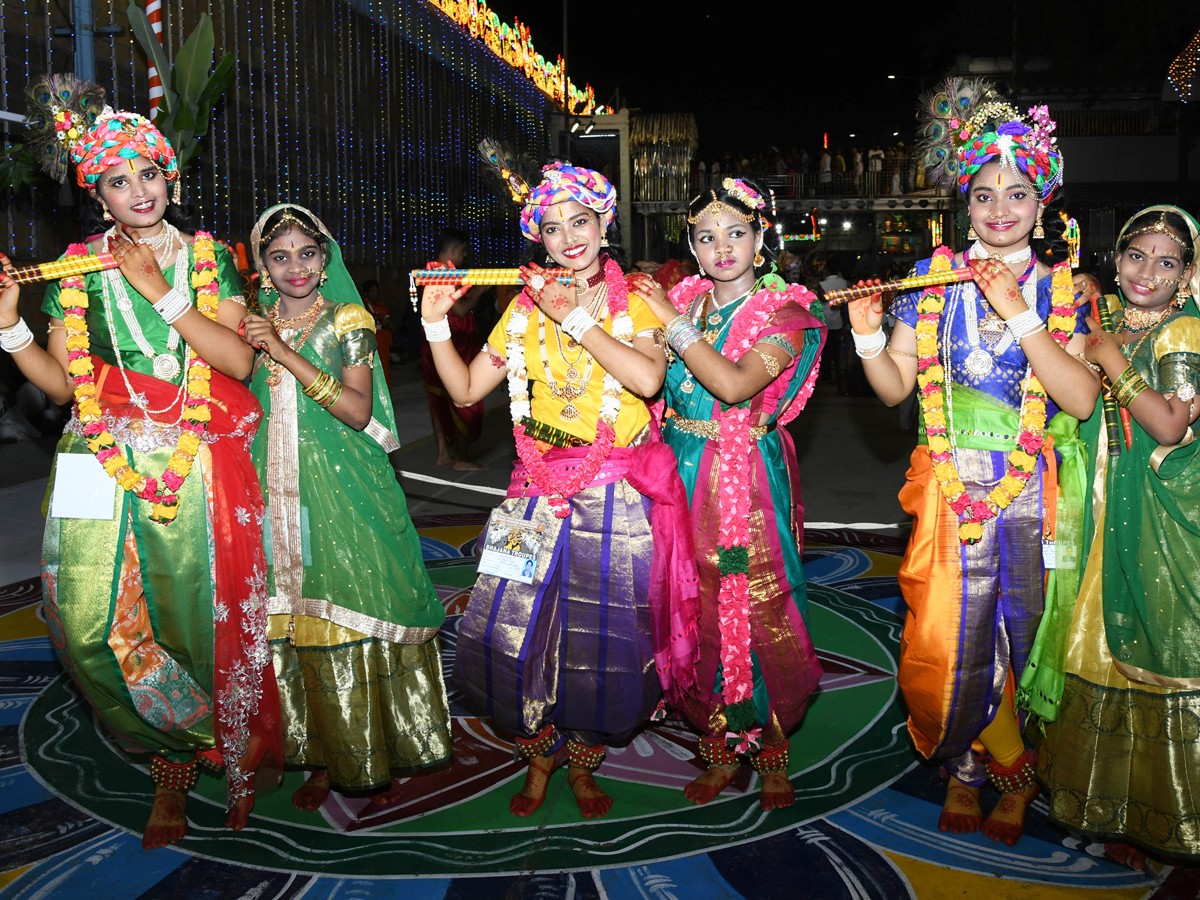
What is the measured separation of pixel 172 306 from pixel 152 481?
20.0 inches

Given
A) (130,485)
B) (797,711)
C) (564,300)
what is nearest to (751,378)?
(564,300)

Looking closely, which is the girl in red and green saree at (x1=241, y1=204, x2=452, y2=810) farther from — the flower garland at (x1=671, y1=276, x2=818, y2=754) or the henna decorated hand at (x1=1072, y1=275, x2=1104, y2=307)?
the henna decorated hand at (x1=1072, y1=275, x2=1104, y2=307)

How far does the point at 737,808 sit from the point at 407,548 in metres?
1.31

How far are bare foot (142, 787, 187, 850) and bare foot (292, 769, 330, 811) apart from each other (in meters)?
0.34

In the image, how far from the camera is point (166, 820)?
3.19 m

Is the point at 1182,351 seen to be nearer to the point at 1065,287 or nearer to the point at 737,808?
the point at 1065,287

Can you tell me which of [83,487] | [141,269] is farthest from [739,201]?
[83,487]

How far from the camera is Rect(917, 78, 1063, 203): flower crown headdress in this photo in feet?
9.58

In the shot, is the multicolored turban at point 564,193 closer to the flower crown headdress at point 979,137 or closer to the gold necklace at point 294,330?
the gold necklace at point 294,330

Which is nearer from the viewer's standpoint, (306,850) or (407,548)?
(306,850)

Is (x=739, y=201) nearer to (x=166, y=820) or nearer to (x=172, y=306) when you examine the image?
(x=172, y=306)

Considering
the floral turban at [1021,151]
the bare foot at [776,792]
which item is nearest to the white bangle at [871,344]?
the floral turban at [1021,151]

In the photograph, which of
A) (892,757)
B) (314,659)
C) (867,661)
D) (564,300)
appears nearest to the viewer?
(564,300)

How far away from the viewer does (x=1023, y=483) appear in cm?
298
